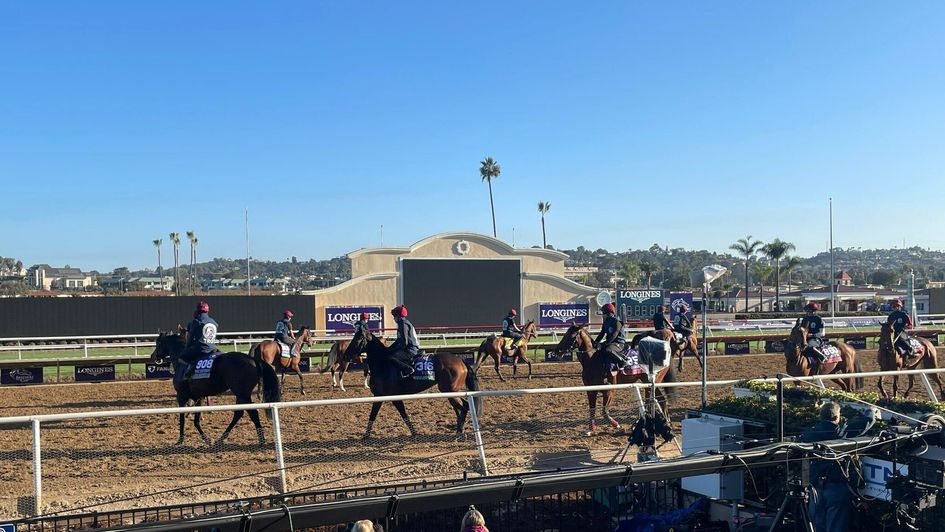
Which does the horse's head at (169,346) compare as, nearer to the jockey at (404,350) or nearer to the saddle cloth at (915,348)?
the jockey at (404,350)

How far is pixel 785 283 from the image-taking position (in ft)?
472

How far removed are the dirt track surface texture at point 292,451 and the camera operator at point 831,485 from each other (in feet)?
12.6

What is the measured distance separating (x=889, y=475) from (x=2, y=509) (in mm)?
8153

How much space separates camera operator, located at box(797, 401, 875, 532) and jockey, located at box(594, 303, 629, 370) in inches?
244

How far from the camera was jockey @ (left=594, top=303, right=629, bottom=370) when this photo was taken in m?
12.2

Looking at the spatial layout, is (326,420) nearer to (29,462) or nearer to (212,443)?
(212,443)

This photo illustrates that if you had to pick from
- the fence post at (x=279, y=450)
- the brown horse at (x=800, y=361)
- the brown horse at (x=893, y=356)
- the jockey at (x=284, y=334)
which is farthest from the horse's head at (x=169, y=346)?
the brown horse at (x=893, y=356)

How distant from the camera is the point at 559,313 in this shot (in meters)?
37.5

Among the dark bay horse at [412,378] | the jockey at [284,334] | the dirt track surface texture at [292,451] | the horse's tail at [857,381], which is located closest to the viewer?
the dirt track surface texture at [292,451]

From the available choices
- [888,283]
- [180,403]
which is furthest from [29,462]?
[888,283]

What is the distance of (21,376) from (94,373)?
1.76m

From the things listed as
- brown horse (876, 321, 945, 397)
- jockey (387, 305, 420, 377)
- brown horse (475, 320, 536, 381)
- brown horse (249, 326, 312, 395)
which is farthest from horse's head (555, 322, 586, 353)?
brown horse (876, 321, 945, 397)

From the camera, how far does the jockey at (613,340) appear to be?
12219 millimetres

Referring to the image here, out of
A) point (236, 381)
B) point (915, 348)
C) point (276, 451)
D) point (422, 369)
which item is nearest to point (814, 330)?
point (915, 348)
